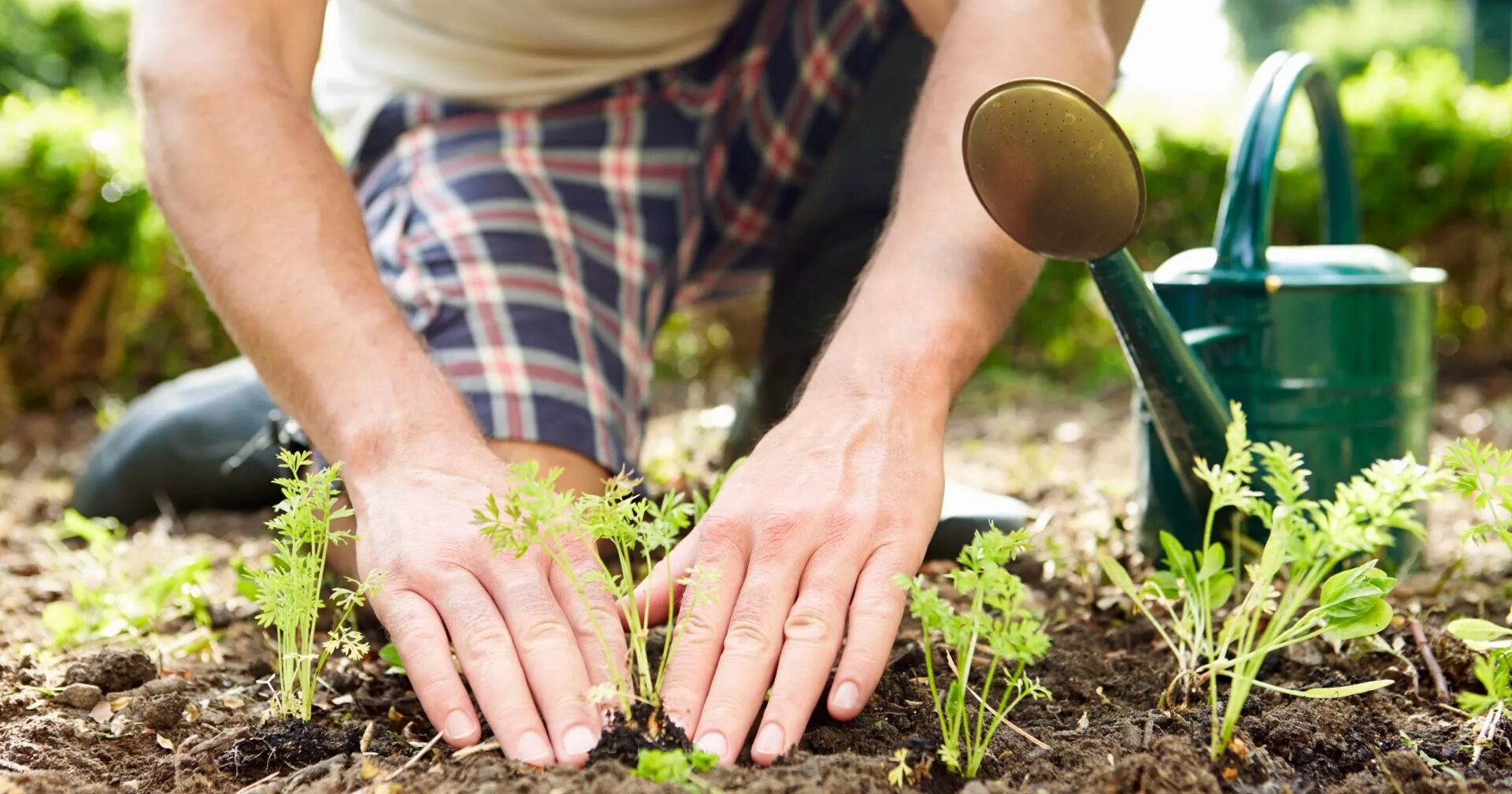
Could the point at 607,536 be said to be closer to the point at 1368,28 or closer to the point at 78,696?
the point at 78,696

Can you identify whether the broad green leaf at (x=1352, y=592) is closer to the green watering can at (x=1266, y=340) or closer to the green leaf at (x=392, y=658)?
the green watering can at (x=1266, y=340)

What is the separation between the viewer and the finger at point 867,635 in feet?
4.15

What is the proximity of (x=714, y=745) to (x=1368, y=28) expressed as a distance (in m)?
39.0

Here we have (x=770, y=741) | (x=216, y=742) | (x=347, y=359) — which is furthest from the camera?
(x=347, y=359)

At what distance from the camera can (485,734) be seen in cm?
135

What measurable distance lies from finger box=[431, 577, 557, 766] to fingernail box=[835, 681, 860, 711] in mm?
309

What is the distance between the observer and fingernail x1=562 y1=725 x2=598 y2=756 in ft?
3.93

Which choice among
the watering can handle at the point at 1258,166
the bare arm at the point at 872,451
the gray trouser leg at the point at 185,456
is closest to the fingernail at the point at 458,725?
the bare arm at the point at 872,451

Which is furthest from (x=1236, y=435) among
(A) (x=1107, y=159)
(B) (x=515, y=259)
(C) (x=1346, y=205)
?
(B) (x=515, y=259)

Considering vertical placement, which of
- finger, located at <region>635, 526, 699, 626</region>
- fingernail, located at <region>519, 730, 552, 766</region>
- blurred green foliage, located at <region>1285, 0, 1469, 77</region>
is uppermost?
blurred green foliage, located at <region>1285, 0, 1469, 77</region>

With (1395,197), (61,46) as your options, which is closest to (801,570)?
(1395,197)

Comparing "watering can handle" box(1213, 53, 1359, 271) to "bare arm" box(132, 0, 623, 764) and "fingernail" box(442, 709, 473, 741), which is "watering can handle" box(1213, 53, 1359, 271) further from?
"fingernail" box(442, 709, 473, 741)

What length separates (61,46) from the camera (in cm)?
1212

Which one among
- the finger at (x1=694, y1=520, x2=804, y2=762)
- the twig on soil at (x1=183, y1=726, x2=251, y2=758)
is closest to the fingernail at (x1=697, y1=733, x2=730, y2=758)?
the finger at (x1=694, y1=520, x2=804, y2=762)
